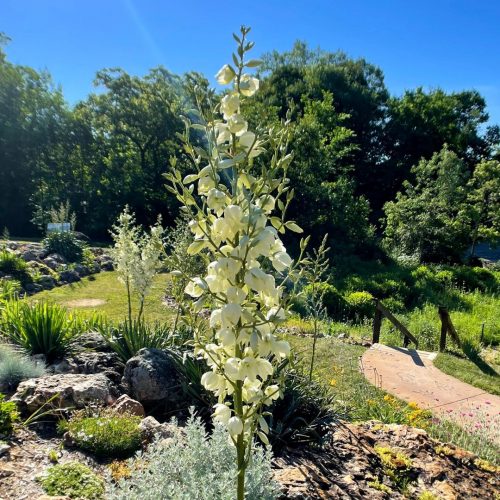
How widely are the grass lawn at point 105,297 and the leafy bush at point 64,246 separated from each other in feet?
5.75

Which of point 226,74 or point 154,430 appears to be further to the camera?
point 154,430

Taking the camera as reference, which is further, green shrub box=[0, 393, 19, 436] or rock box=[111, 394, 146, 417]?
rock box=[111, 394, 146, 417]

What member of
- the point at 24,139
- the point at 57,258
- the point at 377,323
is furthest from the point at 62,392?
the point at 24,139

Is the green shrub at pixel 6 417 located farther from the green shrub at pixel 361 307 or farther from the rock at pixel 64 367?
the green shrub at pixel 361 307

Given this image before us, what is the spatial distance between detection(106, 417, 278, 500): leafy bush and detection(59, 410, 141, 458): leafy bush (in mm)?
482

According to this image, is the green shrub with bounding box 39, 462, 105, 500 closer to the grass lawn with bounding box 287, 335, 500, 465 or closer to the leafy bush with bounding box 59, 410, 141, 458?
A: the leafy bush with bounding box 59, 410, 141, 458

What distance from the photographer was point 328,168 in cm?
1709

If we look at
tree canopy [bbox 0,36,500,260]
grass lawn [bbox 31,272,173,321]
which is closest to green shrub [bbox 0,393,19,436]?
grass lawn [bbox 31,272,173,321]

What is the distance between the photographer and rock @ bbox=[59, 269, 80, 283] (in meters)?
11.5

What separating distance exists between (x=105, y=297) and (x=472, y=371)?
7770 mm

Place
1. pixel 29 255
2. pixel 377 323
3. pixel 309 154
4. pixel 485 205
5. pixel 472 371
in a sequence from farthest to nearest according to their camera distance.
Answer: pixel 485 205, pixel 309 154, pixel 29 255, pixel 377 323, pixel 472 371

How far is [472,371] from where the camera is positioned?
6.95m

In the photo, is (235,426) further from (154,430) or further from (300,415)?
(300,415)

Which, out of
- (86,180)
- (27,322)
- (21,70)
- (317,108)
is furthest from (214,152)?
(21,70)
